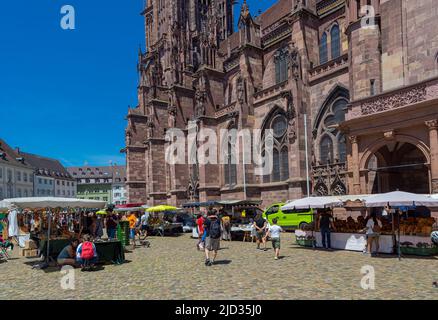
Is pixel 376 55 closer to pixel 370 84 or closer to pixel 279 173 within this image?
pixel 370 84

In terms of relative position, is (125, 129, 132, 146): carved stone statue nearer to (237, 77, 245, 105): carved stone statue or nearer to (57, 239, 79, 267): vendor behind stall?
(237, 77, 245, 105): carved stone statue

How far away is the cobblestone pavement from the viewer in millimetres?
7660

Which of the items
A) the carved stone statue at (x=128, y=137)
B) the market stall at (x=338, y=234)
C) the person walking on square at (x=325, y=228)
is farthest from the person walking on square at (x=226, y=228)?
the carved stone statue at (x=128, y=137)

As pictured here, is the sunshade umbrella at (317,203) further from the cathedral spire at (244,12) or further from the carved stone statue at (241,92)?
the cathedral spire at (244,12)

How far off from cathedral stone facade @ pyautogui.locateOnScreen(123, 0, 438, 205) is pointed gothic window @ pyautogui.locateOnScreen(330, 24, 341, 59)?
0.08 metres

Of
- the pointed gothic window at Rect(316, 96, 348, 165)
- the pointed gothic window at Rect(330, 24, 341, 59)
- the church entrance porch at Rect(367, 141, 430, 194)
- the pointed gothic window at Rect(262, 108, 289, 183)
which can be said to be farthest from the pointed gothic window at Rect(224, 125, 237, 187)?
the church entrance porch at Rect(367, 141, 430, 194)

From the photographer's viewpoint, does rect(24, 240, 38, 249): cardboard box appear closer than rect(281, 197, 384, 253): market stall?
No

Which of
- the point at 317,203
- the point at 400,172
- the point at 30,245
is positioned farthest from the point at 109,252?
the point at 400,172

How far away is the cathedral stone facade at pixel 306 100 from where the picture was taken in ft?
56.6

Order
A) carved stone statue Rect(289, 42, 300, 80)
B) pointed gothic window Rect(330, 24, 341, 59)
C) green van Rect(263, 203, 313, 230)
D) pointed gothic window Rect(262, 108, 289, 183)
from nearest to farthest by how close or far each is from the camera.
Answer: green van Rect(263, 203, 313, 230), carved stone statue Rect(289, 42, 300, 80), pointed gothic window Rect(330, 24, 341, 59), pointed gothic window Rect(262, 108, 289, 183)

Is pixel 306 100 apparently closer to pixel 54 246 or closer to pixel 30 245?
pixel 54 246

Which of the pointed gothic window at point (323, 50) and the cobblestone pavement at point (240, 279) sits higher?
the pointed gothic window at point (323, 50)

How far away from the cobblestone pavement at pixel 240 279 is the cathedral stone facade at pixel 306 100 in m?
6.53

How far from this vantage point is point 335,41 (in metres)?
27.6
